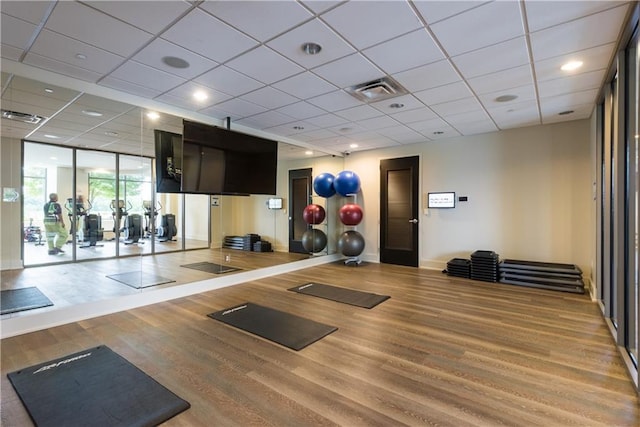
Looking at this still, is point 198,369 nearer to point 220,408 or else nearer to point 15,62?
point 220,408

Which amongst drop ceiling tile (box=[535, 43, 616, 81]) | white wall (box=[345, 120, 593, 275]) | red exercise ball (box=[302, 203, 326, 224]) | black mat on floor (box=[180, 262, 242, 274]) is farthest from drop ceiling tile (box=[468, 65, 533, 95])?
black mat on floor (box=[180, 262, 242, 274])

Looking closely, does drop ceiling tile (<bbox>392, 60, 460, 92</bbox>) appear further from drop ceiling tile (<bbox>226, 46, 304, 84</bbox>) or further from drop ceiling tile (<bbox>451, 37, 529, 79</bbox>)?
drop ceiling tile (<bbox>226, 46, 304, 84</bbox>)

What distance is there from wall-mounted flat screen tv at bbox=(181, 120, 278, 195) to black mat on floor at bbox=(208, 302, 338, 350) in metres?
2.00

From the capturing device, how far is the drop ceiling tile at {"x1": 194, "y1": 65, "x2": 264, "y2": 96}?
142 inches

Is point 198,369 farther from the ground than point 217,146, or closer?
closer

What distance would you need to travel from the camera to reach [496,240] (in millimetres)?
6398

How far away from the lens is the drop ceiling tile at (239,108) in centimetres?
462

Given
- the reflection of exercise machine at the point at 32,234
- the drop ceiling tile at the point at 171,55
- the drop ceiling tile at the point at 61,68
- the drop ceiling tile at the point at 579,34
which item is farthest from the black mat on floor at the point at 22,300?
the drop ceiling tile at the point at 579,34

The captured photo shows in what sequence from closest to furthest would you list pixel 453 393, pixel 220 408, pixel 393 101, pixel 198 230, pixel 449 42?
pixel 220 408, pixel 453 393, pixel 449 42, pixel 393 101, pixel 198 230

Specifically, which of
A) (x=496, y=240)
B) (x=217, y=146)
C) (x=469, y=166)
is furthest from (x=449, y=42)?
(x=496, y=240)

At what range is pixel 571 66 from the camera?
3.44 metres

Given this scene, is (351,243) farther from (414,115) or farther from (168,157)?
(168,157)

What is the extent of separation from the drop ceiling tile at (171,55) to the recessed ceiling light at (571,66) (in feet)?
13.0

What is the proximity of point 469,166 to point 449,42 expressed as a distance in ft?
14.2
